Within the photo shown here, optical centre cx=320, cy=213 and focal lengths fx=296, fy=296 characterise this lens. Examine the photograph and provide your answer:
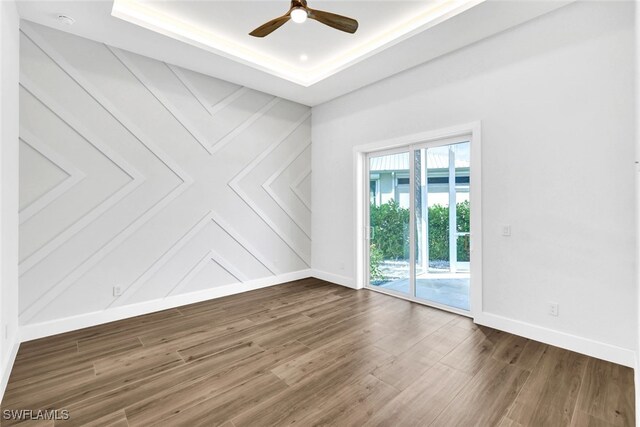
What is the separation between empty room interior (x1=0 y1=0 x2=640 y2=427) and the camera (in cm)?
220

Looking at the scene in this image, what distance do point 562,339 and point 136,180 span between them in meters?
4.84

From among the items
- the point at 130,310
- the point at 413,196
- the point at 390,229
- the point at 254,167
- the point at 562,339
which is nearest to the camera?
the point at 562,339

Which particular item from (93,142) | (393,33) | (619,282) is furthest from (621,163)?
(93,142)

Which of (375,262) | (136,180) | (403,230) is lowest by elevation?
(375,262)

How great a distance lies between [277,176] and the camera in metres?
5.00

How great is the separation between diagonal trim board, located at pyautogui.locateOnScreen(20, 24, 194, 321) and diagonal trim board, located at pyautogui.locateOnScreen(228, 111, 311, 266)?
27.5 inches

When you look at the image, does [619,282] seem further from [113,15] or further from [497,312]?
[113,15]

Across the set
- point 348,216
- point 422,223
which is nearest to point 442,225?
point 422,223

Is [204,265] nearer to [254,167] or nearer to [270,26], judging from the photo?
[254,167]

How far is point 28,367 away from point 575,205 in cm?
499

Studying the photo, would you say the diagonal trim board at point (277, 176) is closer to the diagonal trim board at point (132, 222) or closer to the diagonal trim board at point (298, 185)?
the diagonal trim board at point (298, 185)

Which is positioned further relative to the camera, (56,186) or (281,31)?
(281,31)

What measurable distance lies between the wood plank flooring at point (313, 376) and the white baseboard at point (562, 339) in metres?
0.09

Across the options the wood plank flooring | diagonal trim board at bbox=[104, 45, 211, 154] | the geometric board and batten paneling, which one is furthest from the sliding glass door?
diagonal trim board at bbox=[104, 45, 211, 154]
